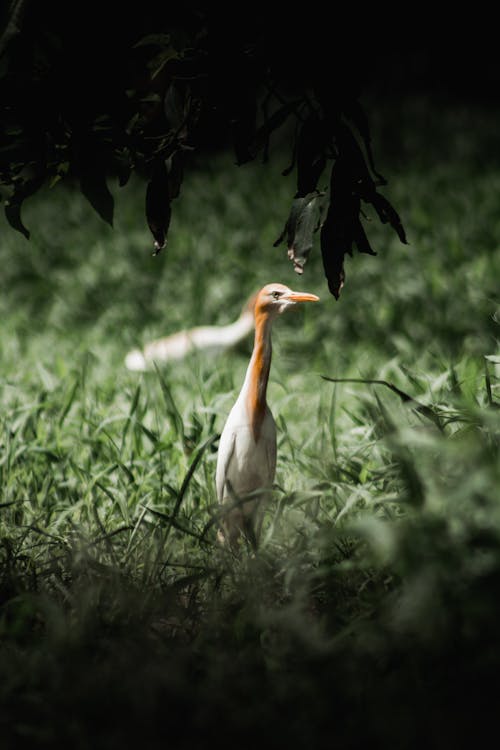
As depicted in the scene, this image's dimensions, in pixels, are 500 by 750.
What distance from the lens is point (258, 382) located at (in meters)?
2.50

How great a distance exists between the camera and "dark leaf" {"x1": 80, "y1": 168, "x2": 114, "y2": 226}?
2094 millimetres

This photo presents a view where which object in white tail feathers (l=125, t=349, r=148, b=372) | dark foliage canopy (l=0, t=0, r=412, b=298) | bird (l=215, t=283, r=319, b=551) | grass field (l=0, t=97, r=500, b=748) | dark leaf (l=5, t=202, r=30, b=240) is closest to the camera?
grass field (l=0, t=97, r=500, b=748)

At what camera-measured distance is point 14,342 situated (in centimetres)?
501

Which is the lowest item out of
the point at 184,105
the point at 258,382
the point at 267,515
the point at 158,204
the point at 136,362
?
the point at 136,362

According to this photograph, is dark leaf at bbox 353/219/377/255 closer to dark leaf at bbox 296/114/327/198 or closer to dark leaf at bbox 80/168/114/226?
dark leaf at bbox 296/114/327/198

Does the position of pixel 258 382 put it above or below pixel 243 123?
below

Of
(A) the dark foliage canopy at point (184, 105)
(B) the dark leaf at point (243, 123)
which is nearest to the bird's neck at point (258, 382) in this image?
(A) the dark foliage canopy at point (184, 105)

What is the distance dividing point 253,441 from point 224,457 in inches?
4.1

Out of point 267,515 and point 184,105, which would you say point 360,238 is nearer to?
point 184,105

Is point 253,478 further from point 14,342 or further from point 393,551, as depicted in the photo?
point 14,342

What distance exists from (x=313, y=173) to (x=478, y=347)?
2.35 meters

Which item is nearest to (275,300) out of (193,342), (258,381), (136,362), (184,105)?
(258,381)

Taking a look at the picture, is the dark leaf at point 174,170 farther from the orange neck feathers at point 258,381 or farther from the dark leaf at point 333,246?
the orange neck feathers at point 258,381

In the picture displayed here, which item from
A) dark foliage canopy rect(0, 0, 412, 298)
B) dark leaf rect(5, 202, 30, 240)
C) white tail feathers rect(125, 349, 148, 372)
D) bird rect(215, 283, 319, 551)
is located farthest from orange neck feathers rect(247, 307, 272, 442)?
white tail feathers rect(125, 349, 148, 372)
